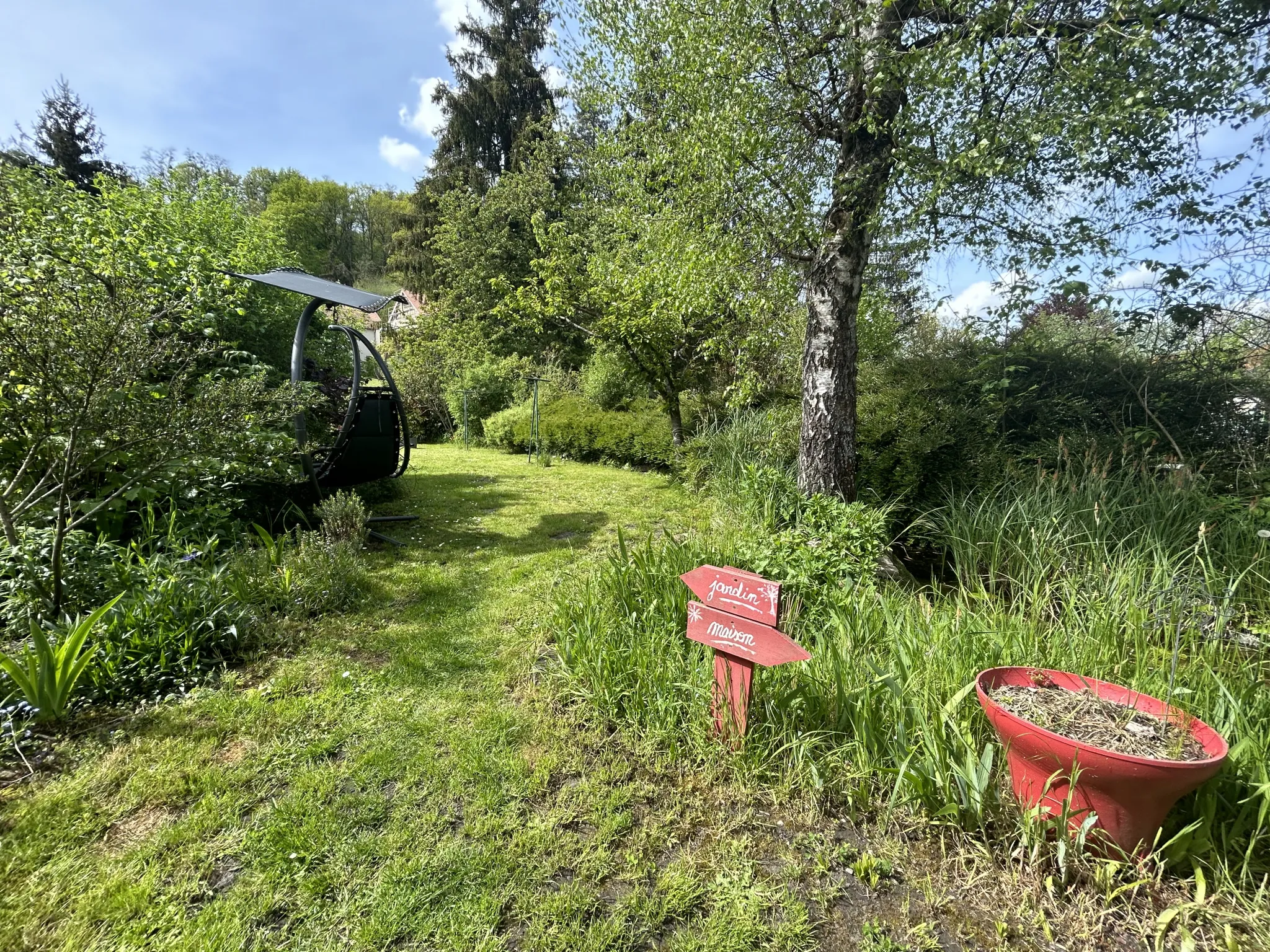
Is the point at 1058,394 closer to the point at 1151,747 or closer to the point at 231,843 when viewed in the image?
the point at 1151,747

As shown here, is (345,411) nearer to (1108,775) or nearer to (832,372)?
(832,372)

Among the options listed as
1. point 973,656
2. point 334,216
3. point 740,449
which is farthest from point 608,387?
point 334,216

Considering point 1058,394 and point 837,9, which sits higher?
point 837,9

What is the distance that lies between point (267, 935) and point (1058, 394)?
6679 millimetres

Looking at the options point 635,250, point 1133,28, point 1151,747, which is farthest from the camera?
point 635,250

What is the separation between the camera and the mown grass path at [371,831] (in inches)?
54.7

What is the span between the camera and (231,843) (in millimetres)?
1628

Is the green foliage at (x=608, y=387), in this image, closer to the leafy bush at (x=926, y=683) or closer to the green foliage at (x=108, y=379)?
the green foliage at (x=108, y=379)

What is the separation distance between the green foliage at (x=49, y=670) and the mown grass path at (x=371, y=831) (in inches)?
8.1

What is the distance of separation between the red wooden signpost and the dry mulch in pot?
70 cm

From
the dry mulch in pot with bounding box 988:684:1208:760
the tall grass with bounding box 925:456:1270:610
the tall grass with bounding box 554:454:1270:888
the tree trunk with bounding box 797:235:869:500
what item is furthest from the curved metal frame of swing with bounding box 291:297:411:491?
the tall grass with bounding box 925:456:1270:610

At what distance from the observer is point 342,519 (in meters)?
4.07

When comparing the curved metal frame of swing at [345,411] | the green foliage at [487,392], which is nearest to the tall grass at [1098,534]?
the curved metal frame of swing at [345,411]

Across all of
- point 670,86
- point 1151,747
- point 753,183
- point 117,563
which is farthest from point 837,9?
point 117,563
